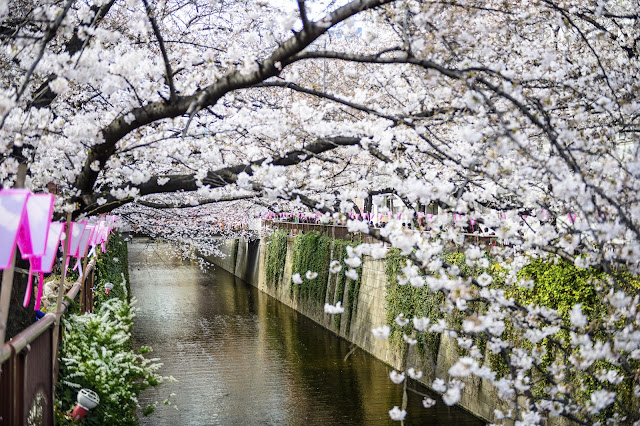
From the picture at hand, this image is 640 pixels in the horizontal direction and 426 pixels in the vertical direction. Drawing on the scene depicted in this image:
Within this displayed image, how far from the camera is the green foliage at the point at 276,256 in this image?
82.4 feet

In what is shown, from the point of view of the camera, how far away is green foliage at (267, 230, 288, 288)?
25109 millimetres

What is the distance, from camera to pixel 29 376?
14.6ft

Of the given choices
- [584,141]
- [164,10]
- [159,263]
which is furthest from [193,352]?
[159,263]

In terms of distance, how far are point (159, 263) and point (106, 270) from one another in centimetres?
2894

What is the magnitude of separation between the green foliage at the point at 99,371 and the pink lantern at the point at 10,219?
9.44 feet

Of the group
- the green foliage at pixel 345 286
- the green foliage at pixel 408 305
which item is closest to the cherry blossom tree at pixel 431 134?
the green foliage at pixel 408 305

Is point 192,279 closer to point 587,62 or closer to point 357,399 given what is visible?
point 357,399

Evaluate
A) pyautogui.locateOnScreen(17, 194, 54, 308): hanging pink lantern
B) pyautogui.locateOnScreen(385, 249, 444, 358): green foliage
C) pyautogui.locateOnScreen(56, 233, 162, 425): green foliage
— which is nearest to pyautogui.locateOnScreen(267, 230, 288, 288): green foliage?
pyautogui.locateOnScreen(385, 249, 444, 358): green foliage

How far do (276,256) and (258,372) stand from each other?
1198 cm

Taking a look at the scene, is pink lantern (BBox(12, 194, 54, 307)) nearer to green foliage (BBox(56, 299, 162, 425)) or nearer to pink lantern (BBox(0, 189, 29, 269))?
pink lantern (BBox(0, 189, 29, 269))

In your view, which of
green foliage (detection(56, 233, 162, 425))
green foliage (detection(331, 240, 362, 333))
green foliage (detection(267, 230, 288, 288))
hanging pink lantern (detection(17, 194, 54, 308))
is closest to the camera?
hanging pink lantern (detection(17, 194, 54, 308))

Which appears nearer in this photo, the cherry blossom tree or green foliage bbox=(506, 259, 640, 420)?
the cherry blossom tree

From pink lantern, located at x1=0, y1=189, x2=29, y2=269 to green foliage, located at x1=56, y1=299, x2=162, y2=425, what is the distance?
2.88 meters

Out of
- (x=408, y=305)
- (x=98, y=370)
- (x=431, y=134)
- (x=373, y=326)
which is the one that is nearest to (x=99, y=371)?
(x=98, y=370)
